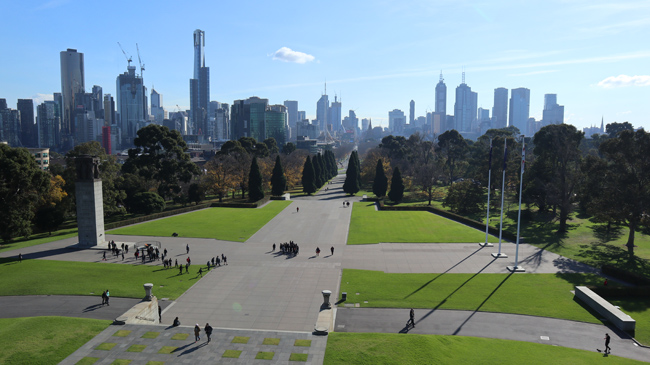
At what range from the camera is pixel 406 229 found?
51.7 meters

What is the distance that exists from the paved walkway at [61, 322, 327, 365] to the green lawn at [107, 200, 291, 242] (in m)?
23.9

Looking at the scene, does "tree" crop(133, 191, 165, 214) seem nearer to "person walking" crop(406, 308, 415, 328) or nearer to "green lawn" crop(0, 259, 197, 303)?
"green lawn" crop(0, 259, 197, 303)

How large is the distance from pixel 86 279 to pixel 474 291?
30.6 metres

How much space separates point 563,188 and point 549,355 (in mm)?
35798

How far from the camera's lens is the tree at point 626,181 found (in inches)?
1569

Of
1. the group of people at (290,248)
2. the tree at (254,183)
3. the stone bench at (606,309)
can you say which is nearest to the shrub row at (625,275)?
the stone bench at (606,309)

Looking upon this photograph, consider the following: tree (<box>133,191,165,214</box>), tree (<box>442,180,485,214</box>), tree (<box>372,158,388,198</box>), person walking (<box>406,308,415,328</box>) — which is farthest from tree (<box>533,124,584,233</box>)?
tree (<box>133,191,165,214</box>)

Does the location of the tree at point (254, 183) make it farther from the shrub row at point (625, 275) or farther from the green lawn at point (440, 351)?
the shrub row at point (625, 275)

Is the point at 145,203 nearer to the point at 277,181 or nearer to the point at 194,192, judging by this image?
the point at 194,192

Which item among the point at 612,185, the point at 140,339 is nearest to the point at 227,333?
the point at 140,339

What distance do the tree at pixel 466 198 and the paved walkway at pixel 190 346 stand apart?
153ft

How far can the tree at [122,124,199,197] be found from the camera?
206ft

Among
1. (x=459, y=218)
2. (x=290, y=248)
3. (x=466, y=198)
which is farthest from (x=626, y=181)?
(x=290, y=248)

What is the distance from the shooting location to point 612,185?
42.1 m
